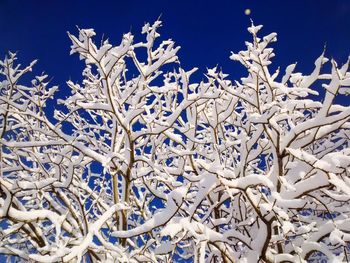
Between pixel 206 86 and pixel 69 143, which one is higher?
pixel 206 86

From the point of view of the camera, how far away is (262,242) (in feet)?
10.7

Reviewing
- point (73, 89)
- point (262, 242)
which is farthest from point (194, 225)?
point (73, 89)

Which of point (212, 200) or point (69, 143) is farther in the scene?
point (212, 200)

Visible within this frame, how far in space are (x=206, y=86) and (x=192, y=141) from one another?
0.90 m

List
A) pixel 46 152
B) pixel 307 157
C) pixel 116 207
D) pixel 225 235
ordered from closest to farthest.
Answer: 1. pixel 307 157
2. pixel 225 235
3. pixel 116 207
4. pixel 46 152

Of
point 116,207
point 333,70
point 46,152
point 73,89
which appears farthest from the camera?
point 73,89

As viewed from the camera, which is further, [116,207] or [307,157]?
[116,207]

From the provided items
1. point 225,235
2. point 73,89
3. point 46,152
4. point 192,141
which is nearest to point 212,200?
point 192,141

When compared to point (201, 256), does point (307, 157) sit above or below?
above

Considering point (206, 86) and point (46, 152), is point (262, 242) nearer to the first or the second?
point (206, 86)

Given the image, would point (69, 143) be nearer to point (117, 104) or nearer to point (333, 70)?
point (117, 104)

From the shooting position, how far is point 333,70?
2.74 meters

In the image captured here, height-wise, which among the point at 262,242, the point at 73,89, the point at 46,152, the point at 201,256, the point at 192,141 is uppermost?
the point at 73,89

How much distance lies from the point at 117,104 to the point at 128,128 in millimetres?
350
